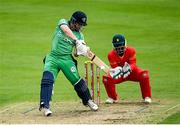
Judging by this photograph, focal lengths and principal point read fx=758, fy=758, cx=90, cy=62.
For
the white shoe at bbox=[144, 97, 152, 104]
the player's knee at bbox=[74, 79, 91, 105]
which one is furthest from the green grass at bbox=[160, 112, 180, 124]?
the player's knee at bbox=[74, 79, 91, 105]

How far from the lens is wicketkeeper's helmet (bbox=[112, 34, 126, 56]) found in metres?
15.6

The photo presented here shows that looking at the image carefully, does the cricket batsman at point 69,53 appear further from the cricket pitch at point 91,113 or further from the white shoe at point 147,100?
the white shoe at point 147,100

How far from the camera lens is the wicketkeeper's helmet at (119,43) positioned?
51.3ft

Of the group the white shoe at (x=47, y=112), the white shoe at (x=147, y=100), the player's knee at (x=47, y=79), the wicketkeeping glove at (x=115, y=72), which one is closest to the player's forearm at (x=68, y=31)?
the player's knee at (x=47, y=79)

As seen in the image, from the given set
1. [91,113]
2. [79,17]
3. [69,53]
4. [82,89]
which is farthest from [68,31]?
[91,113]

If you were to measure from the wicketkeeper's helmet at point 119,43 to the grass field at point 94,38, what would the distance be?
62.7 inches

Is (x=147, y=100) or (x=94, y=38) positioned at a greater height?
(x=94, y=38)

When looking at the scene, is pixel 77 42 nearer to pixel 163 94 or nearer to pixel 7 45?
pixel 163 94

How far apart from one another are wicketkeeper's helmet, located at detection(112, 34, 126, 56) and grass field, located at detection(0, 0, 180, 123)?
1.59 metres

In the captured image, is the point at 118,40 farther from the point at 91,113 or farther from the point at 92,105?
the point at 91,113

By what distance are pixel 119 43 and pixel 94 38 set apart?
400 inches

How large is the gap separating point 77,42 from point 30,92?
364cm

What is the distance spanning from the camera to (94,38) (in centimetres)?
2583

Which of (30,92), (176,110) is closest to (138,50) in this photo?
(30,92)
